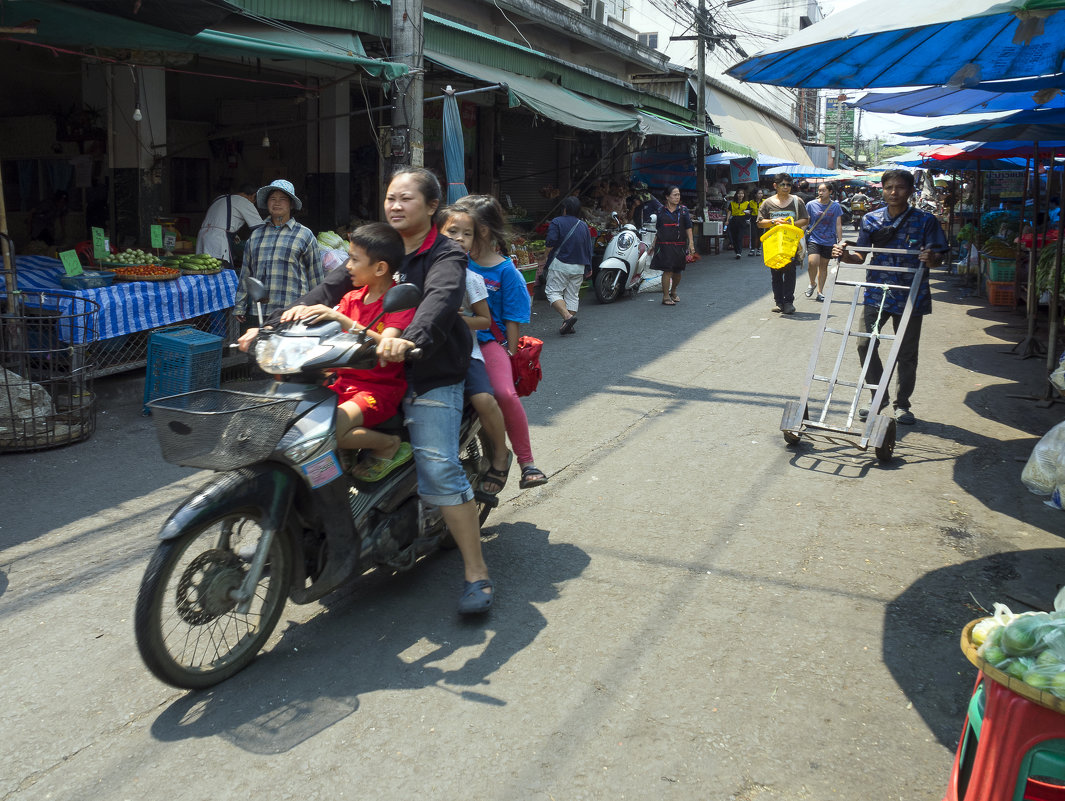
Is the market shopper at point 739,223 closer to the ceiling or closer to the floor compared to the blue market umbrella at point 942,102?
closer to the floor

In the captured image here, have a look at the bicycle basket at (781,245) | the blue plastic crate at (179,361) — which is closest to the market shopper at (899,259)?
the blue plastic crate at (179,361)

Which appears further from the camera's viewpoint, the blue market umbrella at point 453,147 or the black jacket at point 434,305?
the blue market umbrella at point 453,147

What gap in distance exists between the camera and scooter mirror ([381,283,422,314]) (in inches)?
137

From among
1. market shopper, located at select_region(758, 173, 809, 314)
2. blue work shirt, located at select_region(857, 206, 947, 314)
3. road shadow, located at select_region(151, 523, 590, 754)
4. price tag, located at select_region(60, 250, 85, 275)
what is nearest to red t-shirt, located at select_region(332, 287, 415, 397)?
road shadow, located at select_region(151, 523, 590, 754)

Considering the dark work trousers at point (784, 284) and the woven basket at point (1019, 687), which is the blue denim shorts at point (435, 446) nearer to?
the woven basket at point (1019, 687)

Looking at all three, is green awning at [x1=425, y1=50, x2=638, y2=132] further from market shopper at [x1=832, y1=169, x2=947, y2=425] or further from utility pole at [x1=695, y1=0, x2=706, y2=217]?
utility pole at [x1=695, y1=0, x2=706, y2=217]

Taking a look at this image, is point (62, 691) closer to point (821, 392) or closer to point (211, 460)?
point (211, 460)

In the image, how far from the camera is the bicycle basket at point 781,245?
1275 cm

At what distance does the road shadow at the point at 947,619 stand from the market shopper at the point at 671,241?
961 centimetres

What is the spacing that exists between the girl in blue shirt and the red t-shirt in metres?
0.85

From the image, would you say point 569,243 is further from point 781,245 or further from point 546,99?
point 781,245

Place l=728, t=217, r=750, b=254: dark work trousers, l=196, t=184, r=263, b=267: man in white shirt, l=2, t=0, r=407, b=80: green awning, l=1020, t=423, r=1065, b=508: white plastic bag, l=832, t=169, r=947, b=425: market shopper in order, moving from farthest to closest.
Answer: l=728, t=217, r=750, b=254: dark work trousers
l=196, t=184, r=263, b=267: man in white shirt
l=832, t=169, r=947, b=425: market shopper
l=2, t=0, r=407, b=80: green awning
l=1020, t=423, r=1065, b=508: white plastic bag

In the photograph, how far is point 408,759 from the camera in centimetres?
304

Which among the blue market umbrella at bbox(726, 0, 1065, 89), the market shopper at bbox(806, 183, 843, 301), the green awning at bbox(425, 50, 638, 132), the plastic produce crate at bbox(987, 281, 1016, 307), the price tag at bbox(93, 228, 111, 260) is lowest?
the plastic produce crate at bbox(987, 281, 1016, 307)
